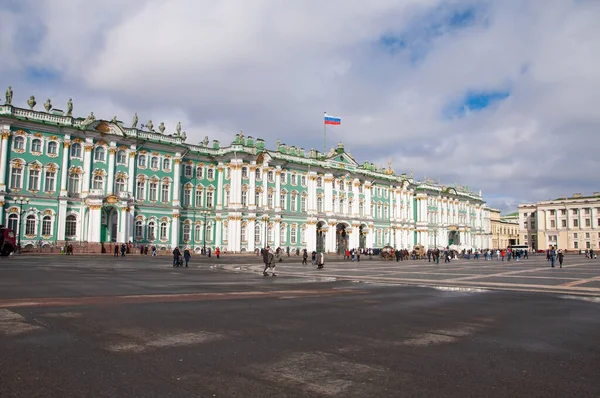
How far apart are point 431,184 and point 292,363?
10868cm

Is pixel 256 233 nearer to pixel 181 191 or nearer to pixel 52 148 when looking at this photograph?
pixel 181 191

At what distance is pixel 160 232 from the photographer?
2557 inches

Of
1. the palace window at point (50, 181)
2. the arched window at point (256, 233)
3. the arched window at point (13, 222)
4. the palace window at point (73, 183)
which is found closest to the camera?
the arched window at point (13, 222)

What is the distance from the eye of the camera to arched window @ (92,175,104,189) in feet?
195

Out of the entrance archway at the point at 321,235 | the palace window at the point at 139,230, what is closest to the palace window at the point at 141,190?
the palace window at the point at 139,230

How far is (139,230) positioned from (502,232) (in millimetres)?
136079

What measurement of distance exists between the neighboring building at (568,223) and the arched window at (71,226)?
143 m

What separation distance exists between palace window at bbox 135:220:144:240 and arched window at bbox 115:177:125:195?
4759mm

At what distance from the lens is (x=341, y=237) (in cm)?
8606

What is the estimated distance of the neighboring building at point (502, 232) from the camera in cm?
15688

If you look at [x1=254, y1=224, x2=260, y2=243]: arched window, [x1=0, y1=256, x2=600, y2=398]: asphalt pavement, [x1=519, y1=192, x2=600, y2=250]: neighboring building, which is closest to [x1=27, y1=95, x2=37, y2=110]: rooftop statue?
[x1=254, y1=224, x2=260, y2=243]: arched window

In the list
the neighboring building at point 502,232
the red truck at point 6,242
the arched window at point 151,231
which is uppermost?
the neighboring building at point 502,232

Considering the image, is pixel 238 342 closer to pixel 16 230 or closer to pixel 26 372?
pixel 26 372

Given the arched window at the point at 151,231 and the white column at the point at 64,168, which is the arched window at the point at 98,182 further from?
the arched window at the point at 151,231
